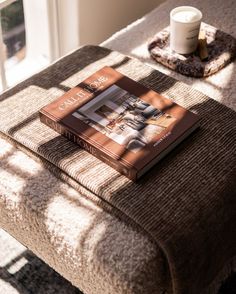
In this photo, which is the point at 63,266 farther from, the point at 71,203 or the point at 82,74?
the point at 82,74

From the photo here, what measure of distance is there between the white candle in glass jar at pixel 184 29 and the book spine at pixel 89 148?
43 cm

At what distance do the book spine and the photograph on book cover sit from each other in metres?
0.04

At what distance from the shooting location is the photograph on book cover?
4.09ft

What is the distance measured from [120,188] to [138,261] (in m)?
0.15

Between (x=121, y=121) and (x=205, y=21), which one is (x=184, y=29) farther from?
(x=121, y=121)

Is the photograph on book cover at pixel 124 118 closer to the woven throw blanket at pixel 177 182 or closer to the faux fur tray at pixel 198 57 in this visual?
the woven throw blanket at pixel 177 182

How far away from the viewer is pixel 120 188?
1180mm

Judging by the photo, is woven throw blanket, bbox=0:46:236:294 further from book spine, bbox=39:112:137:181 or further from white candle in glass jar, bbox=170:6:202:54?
white candle in glass jar, bbox=170:6:202:54

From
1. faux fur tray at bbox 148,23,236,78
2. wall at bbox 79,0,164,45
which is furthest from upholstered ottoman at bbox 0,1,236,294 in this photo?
wall at bbox 79,0,164,45

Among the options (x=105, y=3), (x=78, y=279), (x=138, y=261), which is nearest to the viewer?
(x=138, y=261)

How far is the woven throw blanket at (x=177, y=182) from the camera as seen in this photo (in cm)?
114

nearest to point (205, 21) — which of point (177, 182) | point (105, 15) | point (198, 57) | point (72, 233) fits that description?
point (198, 57)

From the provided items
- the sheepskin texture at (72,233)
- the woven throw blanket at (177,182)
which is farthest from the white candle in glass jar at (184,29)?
the sheepskin texture at (72,233)

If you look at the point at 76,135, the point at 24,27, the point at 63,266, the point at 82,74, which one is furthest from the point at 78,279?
the point at 24,27
